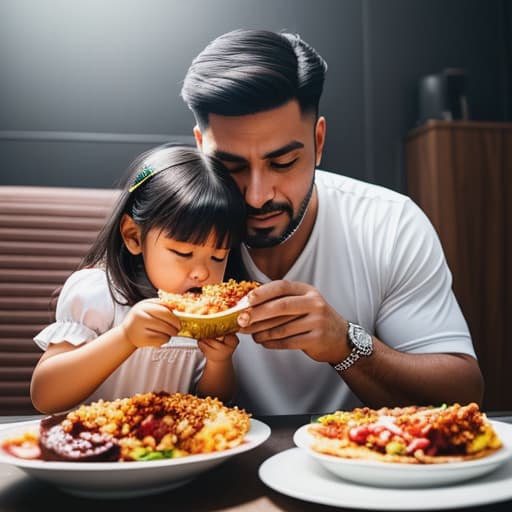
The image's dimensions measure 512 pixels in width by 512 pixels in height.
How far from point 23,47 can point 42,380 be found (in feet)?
8.51

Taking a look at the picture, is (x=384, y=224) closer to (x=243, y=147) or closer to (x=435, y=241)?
(x=435, y=241)

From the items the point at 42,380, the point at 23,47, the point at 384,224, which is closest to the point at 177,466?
the point at 42,380

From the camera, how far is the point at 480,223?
3.46 metres

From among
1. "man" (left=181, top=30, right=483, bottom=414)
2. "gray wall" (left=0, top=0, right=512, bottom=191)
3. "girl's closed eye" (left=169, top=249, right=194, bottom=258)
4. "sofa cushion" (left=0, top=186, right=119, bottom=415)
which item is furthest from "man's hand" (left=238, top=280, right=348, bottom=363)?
"gray wall" (left=0, top=0, right=512, bottom=191)

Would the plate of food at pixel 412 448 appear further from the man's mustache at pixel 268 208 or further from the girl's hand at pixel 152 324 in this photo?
the man's mustache at pixel 268 208

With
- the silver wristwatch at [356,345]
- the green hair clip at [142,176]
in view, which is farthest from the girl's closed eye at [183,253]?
the silver wristwatch at [356,345]

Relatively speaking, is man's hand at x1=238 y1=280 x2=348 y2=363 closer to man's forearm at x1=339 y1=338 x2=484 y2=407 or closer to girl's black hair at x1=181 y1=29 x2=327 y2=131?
man's forearm at x1=339 y1=338 x2=484 y2=407

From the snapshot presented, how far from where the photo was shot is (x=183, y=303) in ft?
3.85

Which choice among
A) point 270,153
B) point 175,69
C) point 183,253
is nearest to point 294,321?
point 183,253

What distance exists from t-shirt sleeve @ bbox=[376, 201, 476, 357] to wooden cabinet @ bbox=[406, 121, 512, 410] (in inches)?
66.1

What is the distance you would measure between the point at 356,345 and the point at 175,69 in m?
2.59

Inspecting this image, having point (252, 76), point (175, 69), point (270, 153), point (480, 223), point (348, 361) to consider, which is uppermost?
point (175, 69)

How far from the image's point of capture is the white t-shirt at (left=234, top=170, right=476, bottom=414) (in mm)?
1708

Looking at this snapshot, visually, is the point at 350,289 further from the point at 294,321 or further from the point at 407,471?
the point at 407,471
